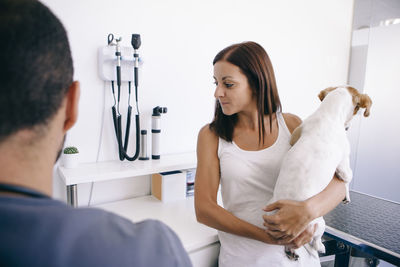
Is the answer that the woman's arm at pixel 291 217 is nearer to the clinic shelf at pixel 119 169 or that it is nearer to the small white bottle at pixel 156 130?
the clinic shelf at pixel 119 169

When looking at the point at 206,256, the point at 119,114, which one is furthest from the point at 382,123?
the point at 119,114

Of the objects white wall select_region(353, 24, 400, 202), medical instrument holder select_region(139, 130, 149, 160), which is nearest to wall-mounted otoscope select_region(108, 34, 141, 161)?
medical instrument holder select_region(139, 130, 149, 160)

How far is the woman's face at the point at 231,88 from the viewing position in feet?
3.63

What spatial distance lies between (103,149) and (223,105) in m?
0.84

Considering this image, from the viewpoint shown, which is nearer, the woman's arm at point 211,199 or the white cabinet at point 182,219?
the woman's arm at point 211,199

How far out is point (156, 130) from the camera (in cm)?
160

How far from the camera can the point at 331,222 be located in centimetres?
132

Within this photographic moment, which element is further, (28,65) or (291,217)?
(291,217)

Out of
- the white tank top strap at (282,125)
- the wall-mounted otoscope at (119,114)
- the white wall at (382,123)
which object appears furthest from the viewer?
the white wall at (382,123)

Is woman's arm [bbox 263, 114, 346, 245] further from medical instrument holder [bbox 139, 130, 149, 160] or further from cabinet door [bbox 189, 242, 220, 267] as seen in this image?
medical instrument holder [bbox 139, 130, 149, 160]

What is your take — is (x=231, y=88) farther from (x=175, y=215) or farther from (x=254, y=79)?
(x=175, y=215)

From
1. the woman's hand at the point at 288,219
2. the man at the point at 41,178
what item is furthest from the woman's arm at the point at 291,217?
the man at the point at 41,178

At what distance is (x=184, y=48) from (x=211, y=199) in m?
1.13

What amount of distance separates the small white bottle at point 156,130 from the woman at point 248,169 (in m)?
0.50
